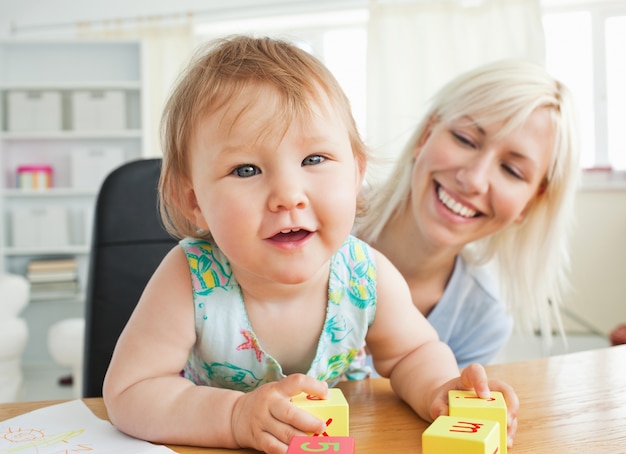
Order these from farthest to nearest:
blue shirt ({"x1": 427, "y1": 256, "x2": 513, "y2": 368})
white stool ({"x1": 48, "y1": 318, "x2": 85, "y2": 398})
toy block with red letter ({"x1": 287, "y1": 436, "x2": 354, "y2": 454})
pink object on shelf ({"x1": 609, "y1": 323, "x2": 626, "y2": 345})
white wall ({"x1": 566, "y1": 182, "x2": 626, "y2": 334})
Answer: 1. white wall ({"x1": 566, "y1": 182, "x2": 626, "y2": 334})
2. white stool ({"x1": 48, "y1": 318, "x2": 85, "y2": 398})
3. pink object on shelf ({"x1": 609, "y1": 323, "x2": 626, "y2": 345})
4. blue shirt ({"x1": 427, "y1": 256, "x2": 513, "y2": 368})
5. toy block with red letter ({"x1": 287, "y1": 436, "x2": 354, "y2": 454})

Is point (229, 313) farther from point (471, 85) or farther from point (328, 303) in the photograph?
point (471, 85)

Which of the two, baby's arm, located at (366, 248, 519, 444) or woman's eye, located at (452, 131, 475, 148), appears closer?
baby's arm, located at (366, 248, 519, 444)

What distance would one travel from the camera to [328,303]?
2.97 feet

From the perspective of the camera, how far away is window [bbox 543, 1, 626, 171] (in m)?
4.86

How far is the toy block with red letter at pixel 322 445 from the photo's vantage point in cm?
55

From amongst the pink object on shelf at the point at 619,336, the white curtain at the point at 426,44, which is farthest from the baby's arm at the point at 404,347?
the white curtain at the point at 426,44

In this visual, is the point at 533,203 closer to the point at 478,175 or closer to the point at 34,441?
the point at 478,175

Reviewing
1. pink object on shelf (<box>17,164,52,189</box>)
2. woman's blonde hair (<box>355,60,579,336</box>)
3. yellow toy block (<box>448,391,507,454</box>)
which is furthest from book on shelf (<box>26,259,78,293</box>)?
yellow toy block (<box>448,391,507,454</box>)

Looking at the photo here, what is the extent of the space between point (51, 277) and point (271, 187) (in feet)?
14.6

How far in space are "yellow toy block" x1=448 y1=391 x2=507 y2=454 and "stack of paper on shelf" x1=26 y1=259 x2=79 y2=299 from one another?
4466 millimetres

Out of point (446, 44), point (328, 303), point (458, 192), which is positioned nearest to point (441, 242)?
point (458, 192)

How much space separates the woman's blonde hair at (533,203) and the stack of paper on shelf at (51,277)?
12.0 feet

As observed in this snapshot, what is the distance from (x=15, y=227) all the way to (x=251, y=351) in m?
4.48

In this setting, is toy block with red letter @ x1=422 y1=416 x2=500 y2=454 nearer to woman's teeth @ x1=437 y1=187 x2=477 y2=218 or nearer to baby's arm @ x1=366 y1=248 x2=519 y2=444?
baby's arm @ x1=366 y1=248 x2=519 y2=444
